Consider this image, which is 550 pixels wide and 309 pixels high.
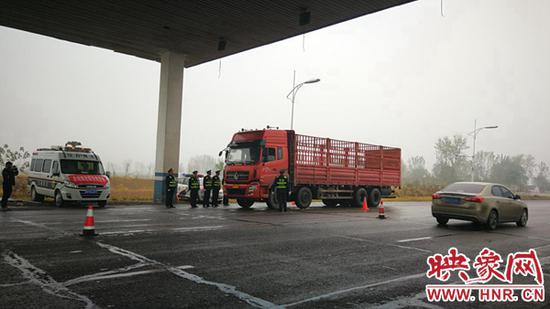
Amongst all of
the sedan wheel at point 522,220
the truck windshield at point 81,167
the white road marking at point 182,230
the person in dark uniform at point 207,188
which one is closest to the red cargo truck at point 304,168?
the person in dark uniform at point 207,188

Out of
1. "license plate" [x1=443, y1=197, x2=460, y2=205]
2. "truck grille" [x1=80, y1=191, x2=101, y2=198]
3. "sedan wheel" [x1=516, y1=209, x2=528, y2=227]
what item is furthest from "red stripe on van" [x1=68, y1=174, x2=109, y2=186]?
"sedan wheel" [x1=516, y1=209, x2=528, y2=227]

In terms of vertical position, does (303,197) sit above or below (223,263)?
above

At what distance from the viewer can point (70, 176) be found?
55.0ft

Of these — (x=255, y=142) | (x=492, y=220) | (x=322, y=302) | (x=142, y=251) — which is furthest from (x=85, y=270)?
(x=255, y=142)

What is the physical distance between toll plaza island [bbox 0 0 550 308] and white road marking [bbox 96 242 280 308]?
0.10ft

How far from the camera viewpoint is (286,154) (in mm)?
19156

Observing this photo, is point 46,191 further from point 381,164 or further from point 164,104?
point 381,164

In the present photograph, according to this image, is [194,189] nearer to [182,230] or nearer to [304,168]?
[304,168]

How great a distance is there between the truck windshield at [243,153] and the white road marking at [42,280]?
1206 cm

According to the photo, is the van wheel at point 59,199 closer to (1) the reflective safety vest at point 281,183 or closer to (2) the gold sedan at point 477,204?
(1) the reflective safety vest at point 281,183

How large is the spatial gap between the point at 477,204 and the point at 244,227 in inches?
271

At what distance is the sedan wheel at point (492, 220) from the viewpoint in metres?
12.7

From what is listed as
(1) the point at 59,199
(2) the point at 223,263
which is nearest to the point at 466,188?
(2) the point at 223,263

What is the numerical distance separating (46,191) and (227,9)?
10.8 m
